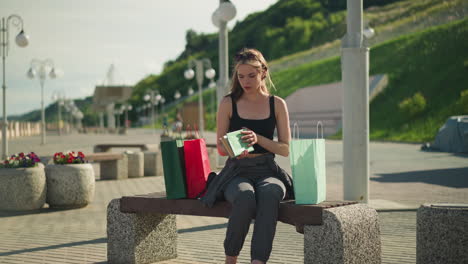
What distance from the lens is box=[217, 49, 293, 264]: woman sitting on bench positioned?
14.8 ft

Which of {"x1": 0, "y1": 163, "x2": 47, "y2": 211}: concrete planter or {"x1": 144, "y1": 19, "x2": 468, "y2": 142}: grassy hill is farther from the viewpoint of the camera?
{"x1": 144, "y1": 19, "x2": 468, "y2": 142}: grassy hill

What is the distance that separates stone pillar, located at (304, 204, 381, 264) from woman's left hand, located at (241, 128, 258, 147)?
740 millimetres

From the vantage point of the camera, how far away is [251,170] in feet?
16.1

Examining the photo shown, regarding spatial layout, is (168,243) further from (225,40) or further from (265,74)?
(225,40)

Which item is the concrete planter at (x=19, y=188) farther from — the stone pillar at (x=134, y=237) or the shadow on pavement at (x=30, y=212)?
the stone pillar at (x=134, y=237)

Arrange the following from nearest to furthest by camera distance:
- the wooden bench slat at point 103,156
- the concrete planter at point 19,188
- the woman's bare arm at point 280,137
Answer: the woman's bare arm at point 280,137
the concrete planter at point 19,188
the wooden bench slat at point 103,156

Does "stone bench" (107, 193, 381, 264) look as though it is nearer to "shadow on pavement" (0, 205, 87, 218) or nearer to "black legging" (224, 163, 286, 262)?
"black legging" (224, 163, 286, 262)

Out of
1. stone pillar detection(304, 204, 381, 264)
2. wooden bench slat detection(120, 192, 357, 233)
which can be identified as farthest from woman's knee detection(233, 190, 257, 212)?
stone pillar detection(304, 204, 381, 264)

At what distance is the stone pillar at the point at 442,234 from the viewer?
4.93 metres

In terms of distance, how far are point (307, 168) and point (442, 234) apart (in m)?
1.34

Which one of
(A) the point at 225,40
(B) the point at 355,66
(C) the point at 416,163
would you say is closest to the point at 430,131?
(C) the point at 416,163

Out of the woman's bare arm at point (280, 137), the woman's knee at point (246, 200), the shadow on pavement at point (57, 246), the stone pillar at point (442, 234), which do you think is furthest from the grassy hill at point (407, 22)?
the woman's knee at point (246, 200)

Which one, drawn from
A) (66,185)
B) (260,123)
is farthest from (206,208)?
(66,185)

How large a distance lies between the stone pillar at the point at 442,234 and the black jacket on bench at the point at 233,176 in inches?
44.9
